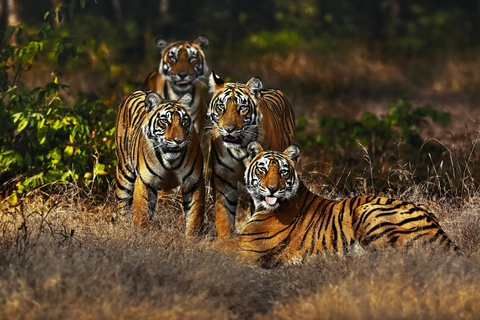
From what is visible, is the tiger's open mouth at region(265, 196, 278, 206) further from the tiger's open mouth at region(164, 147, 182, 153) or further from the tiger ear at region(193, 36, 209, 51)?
the tiger ear at region(193, 36, 209, 51)

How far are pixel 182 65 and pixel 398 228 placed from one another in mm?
3113

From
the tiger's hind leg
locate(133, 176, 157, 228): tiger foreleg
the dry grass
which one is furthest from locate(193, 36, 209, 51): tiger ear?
the tiger's hind leg

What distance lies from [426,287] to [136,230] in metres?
2.07

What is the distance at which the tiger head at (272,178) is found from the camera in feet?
15.6

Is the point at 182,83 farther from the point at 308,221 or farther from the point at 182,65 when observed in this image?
the point at 308,221

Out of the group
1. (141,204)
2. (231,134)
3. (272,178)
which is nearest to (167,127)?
(231,134)

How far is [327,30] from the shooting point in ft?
73.8

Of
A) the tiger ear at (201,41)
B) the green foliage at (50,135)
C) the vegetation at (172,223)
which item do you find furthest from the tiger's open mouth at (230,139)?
the tiger ear at (201,41)

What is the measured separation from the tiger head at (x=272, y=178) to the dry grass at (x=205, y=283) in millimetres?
477

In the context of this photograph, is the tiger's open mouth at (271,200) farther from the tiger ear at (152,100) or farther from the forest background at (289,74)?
the forest background at (289,74)

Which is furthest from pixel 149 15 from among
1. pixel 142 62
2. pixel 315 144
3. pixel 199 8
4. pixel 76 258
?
pixel 76 258

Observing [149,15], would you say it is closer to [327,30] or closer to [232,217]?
[327,30]

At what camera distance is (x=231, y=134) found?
5.14 m

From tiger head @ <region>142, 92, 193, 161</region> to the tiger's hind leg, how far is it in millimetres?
1388
